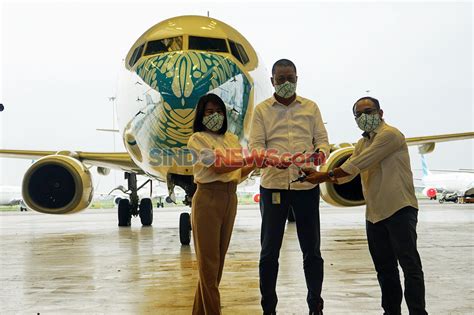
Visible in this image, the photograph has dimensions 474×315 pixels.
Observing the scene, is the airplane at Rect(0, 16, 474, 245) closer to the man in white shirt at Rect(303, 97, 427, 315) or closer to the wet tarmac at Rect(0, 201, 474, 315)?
the wet tarmac at Rect(0, 201, 474, 315)

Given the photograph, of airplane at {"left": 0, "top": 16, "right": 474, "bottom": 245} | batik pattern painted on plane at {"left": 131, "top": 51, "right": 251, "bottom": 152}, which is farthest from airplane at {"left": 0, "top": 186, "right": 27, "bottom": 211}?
batik pattern painted on plane at {"left": 131, "top": 51, "right": 251, "bottom": 152}

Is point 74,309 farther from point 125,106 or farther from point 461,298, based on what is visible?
point 125,106

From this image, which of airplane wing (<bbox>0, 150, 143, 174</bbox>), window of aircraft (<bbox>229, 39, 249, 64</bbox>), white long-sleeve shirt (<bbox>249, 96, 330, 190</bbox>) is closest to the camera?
white long-sleeve shirt (<bbox>249, 96, 330, 190</bbox>)

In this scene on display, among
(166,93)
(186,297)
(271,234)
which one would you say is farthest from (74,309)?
(166,93)

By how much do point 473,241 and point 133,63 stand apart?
18.5ft

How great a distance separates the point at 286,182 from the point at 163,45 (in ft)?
13.9

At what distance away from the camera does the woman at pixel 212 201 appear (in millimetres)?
3662

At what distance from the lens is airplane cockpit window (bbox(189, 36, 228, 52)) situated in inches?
300

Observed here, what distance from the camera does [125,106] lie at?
26.0 ft

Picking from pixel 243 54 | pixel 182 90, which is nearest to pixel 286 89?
pixel 182 90

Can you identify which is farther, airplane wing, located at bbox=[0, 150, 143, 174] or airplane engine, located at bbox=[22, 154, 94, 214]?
airplane wing, located at bbox=[0, 150, 143, 174]

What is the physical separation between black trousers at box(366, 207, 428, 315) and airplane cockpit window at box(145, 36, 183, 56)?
4.41 metres

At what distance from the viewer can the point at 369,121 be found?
12.6 feet

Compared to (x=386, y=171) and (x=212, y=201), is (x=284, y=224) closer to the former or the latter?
(x=212, y=201)
